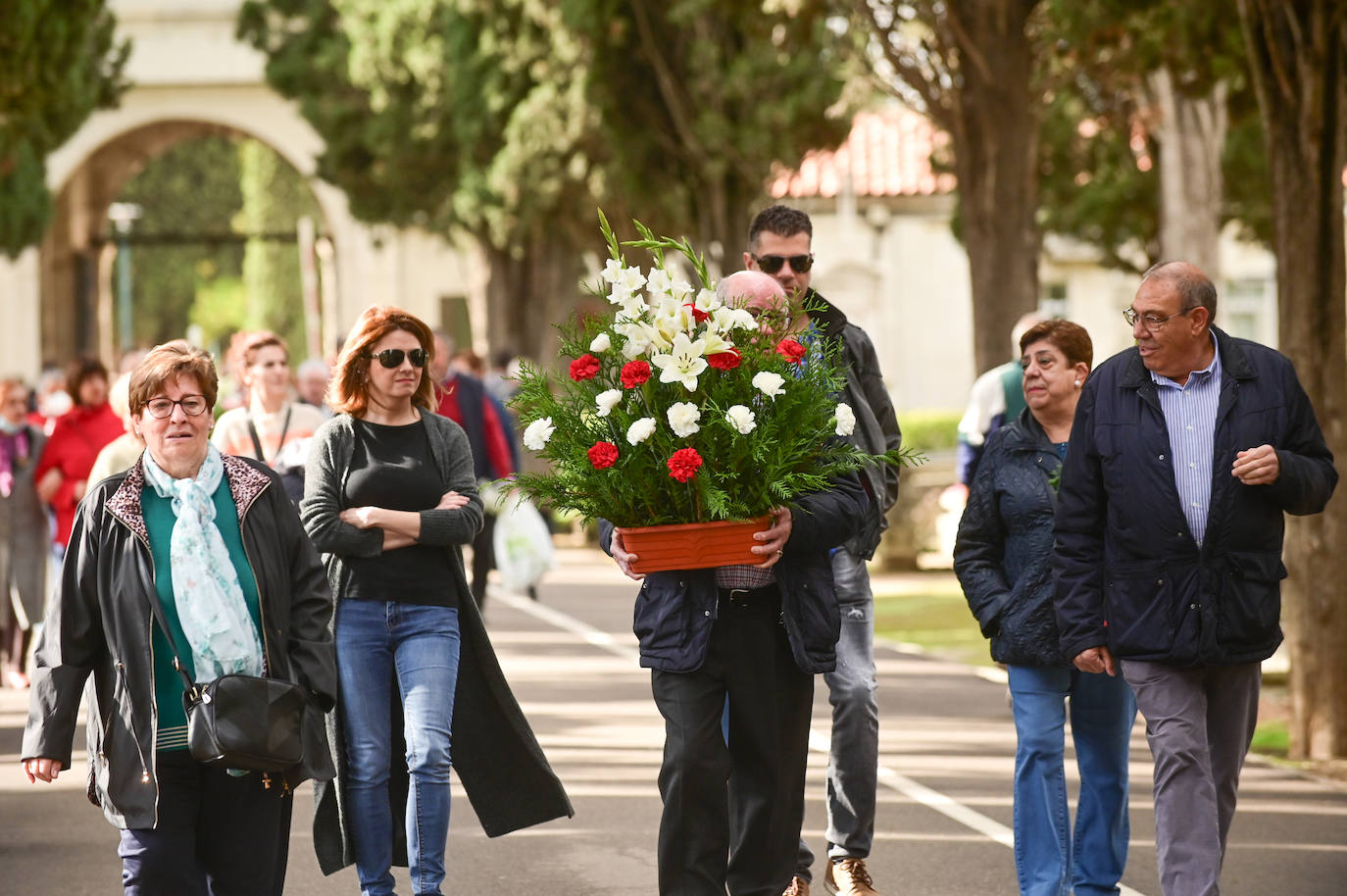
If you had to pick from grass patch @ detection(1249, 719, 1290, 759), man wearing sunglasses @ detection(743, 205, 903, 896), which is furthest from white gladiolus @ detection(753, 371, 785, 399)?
grass patch @ detection(1249, 719, 1290, 759)

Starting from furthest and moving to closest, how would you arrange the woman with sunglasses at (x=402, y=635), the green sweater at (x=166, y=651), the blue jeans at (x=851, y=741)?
the blue jeans at (x=851, y=741), the woman with sunglasses at (x=402, y=635), the green sweater at (x=166, y=651)

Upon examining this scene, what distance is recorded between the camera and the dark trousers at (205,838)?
5.54m

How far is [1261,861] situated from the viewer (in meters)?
8.09

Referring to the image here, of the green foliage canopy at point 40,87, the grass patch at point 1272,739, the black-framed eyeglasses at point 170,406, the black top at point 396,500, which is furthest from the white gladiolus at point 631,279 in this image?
the green foliage canopy at point 40,87

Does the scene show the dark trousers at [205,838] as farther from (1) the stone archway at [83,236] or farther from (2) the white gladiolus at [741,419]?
(1) the stone archway at [83,236]

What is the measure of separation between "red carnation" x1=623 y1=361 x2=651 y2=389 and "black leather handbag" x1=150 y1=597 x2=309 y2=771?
4.10 ft


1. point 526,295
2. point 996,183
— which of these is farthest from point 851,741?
point 526,295

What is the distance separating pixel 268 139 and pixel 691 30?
736 inches

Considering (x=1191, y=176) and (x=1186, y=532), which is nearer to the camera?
(x=1186, y=532)

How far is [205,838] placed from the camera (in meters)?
5.70

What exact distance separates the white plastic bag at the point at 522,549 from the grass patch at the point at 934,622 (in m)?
2.96

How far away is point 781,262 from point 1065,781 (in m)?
1.93

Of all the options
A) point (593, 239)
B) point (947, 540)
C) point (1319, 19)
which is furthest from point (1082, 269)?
point (1319, 19)

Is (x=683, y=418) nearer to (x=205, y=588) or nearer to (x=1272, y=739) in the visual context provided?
(x=205, y=588)
